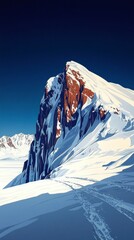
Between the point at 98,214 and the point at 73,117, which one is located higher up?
the point at 73,117

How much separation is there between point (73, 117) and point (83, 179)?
95.7 m

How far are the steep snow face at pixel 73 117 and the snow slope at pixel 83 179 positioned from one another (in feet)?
1.27

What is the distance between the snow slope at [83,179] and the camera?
13453mm

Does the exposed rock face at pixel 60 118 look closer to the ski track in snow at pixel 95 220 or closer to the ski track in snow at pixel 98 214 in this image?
the ski track in snow at pixel 98 214

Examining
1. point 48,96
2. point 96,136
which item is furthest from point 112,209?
point 48,96

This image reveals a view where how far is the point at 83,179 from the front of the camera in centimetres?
3653

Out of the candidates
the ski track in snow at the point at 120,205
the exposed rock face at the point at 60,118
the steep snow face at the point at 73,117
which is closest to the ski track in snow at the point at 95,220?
the ski track in snow at the point at 120,205

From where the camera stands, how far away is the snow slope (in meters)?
13.5

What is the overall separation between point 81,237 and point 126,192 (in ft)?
32.9

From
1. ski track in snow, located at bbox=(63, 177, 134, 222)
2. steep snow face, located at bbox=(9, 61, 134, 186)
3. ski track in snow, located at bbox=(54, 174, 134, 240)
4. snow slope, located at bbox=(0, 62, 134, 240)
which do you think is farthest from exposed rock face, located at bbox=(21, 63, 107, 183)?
ski track in snow, located at bbox=(54, 174, 134, 240)

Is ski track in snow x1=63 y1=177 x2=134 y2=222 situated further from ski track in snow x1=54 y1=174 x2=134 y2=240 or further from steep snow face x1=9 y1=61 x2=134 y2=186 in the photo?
steep snow face x1=9 y1=61 x2=134 y2=186

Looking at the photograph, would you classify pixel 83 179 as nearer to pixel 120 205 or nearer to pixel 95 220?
pixel 120 205

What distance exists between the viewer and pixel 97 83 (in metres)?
141

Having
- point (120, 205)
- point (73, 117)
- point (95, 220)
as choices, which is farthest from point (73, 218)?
point (73, 117)
